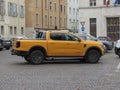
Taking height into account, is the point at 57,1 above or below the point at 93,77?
above

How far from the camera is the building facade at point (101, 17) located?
63250 millimetres

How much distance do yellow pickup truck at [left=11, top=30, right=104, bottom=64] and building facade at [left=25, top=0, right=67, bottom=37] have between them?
154 feet

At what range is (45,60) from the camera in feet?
79.8

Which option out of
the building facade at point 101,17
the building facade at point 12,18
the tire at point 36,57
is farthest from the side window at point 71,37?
the building facade at point 101,17

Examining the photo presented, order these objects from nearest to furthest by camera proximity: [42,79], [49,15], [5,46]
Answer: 1. [42,79]
2. [5,46]
3. [49,15]

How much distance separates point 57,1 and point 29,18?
566 inches

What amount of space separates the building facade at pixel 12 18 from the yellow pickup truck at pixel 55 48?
111ft

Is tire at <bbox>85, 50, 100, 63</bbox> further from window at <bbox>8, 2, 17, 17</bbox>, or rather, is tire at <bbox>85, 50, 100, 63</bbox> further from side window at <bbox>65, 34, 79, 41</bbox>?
window at <bbox>8, 2, 17, 17</bbox>

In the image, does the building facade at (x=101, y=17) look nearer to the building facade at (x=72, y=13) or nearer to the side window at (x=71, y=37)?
the building facade at (x=72, y=13)

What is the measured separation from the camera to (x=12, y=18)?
63094 millimetres

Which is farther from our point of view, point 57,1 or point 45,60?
point 57,1

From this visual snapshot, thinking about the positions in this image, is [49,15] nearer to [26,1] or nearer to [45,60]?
[26,1]

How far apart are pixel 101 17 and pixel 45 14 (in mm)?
15103

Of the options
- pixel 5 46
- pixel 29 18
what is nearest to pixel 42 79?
pixel 5 46
